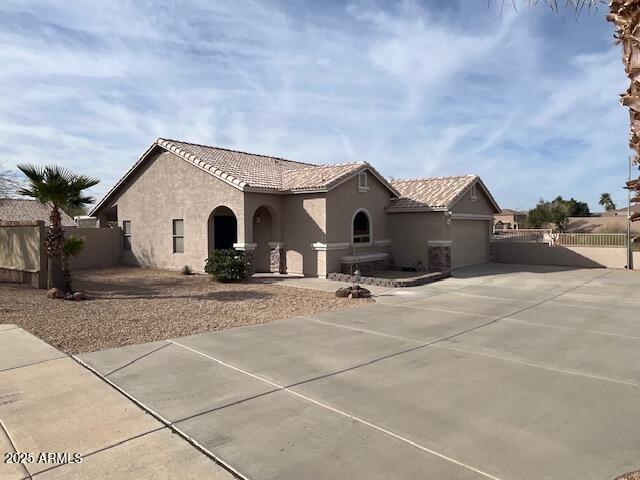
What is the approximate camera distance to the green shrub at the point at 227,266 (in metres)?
15.9

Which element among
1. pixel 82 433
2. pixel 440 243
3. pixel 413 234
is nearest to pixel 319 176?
pixel 413 234

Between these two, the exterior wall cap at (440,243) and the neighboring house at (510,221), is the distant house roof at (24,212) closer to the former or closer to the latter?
the exterior wall cap at (440,243)

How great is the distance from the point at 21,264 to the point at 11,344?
8470 mm

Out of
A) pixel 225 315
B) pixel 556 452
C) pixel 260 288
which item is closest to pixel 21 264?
pixel 260 288

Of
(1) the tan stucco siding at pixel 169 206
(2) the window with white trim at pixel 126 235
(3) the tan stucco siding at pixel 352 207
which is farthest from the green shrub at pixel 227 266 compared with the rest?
(2) the window with white trim at pixel 126 235

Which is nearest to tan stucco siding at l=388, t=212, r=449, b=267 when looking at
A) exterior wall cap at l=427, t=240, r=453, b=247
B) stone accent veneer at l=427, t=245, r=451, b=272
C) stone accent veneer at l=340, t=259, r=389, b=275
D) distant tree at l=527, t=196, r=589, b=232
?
exterior wall cap at l=427, t=240, r=453, b=247

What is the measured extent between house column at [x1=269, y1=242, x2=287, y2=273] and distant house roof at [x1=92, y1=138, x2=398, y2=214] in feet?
7.58

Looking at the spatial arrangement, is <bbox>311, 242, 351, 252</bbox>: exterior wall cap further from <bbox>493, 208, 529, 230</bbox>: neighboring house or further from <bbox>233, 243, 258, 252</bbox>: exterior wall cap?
<bbox>493, 208, 529, 230</bbox>: neighboring house

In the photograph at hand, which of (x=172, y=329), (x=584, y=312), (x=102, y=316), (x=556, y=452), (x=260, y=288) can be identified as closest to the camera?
(x=556, y=452)

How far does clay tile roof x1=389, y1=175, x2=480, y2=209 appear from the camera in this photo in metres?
19.8

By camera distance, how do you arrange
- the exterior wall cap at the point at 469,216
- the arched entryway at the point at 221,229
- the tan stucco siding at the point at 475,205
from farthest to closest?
the tan stucco siding at the point at 475,205 → the exterior wall cap at the point at 469,216 → the arched entryway at the point at 221,229

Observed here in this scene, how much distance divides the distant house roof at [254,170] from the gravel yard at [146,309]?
13.3 ft

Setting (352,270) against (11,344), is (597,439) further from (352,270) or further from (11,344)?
(352,270)

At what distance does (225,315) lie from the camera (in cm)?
1050
